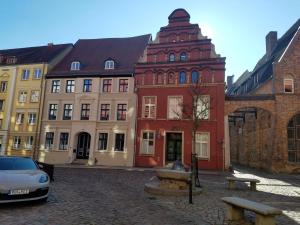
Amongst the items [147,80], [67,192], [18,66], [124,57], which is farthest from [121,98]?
[67,192]

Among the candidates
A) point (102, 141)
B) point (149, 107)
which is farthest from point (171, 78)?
point (102, 141)

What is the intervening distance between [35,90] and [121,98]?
11.2 metres

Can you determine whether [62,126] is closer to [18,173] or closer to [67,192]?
[67,192]

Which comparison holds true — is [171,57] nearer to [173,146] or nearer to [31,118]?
[173,146]

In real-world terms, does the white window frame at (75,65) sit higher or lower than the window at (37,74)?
higher

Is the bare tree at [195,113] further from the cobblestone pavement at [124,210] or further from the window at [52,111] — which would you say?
the window at [52,111]

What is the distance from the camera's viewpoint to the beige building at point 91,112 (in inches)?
1110

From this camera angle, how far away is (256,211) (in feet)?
19.6

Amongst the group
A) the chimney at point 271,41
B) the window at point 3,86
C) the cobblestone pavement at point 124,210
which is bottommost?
the cobblestone pavement at point 124,210

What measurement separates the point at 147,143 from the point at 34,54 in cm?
2103

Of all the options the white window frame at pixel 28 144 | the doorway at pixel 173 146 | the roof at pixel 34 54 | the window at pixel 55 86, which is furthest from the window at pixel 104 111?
the roof at pixel 34 54

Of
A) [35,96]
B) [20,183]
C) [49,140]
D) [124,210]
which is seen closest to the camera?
[20,183]

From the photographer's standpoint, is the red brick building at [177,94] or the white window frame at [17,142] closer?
the red brick building at [177,94]

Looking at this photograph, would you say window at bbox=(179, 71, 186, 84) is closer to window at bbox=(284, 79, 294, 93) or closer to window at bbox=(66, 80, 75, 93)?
window at bbox=(284, 79, 294, 93)
